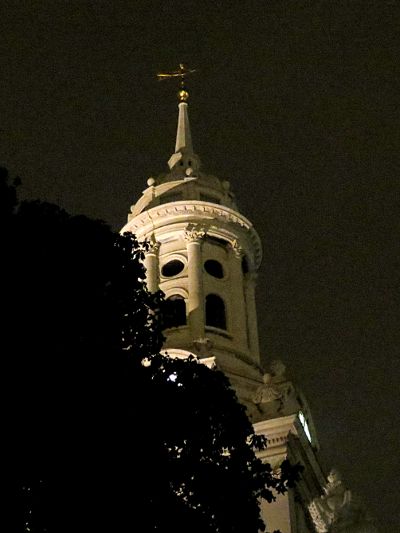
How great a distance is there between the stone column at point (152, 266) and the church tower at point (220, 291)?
4cm

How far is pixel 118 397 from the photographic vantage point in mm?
24062

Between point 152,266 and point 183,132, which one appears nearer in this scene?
point 152,266

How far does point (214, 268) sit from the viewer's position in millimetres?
54062

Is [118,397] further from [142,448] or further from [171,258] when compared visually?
[171,258]

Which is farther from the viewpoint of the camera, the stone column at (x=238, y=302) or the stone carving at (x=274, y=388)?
the stone column at (x=238, y=302)

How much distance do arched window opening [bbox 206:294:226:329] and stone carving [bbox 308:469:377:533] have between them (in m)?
11.8

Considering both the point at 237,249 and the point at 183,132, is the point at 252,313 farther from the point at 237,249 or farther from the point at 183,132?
the point at 183,132

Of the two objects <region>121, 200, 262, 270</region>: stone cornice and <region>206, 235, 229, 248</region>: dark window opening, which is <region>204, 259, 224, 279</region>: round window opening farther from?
<region>121, 200, 262, 270</region>: stone cornice

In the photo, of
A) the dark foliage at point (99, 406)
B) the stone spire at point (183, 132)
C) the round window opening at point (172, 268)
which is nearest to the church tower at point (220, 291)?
the round window opening at point (172, 268)

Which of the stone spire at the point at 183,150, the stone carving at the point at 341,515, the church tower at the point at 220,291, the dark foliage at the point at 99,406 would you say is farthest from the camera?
the stone spire at the point at 183,150

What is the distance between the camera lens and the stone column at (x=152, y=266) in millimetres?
52500

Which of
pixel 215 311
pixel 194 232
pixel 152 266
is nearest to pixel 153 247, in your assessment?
pixel 152 266

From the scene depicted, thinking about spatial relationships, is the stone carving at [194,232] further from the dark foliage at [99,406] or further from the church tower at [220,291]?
the dark foliage at [99,406]

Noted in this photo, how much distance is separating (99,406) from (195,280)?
2840 cm
